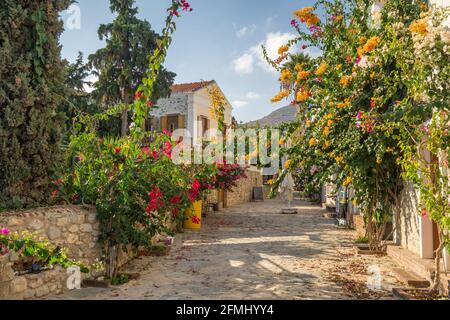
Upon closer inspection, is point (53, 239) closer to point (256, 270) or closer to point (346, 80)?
Answer: point (256, 270)

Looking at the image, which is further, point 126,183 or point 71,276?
point 126,183

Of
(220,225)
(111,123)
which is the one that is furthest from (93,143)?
(111,123)

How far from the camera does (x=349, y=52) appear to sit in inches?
315

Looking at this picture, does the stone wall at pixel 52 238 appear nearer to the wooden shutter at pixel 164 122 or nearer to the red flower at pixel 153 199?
the red flower at pixel 153 199

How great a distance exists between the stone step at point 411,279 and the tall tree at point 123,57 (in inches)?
696

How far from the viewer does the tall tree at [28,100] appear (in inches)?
242

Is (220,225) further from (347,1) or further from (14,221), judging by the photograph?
(14,221)

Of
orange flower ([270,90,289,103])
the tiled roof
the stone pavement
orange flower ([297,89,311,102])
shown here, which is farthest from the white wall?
orange flower ([297,89,311,102])

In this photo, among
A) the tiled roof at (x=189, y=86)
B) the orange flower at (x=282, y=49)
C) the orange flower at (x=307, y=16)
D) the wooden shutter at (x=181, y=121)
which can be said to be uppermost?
the tiled roof at (x=189, y=86)

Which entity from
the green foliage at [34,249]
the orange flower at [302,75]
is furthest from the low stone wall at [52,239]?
the orange flower at [302,75]

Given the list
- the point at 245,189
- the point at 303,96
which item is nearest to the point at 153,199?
the point at 303,96

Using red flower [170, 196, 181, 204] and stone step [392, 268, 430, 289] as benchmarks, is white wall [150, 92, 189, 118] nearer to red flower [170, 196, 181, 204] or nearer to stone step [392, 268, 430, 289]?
red flower [170, 196, 181, 204]

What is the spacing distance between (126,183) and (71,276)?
1.61 metres

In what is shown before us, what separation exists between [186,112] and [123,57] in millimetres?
5098
